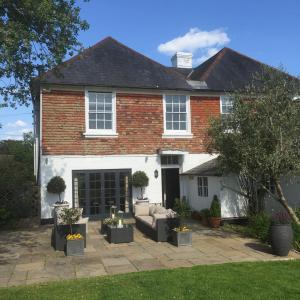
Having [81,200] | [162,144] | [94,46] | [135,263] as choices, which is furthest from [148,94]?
[135,263]

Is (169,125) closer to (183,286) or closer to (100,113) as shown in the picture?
(100,113)

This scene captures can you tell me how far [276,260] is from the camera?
960 centimetres

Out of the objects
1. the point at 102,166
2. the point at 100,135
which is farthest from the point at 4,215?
the point at 100,135

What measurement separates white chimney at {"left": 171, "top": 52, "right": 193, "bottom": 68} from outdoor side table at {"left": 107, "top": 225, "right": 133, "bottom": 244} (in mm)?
14914

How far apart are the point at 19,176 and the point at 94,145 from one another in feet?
11.0

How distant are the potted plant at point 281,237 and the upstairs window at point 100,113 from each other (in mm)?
8935

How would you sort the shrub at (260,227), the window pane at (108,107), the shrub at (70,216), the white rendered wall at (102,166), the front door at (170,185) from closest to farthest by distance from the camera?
the shrub at (70,216) < the shrub at (260,227) < the white rendered wall at (102,166) < the window pane at (108,107) < the front door at (170,185)

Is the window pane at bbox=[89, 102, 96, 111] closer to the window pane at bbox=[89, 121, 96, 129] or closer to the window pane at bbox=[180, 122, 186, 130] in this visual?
the window pane at bbox=[89, 121, 96, 129]

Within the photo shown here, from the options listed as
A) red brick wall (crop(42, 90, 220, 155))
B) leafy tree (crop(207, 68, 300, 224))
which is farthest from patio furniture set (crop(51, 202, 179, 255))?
red brick wall (crop(42, 90, 220, 155))

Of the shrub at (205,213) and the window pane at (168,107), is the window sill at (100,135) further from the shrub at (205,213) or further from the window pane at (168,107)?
the shrub at (205,213)

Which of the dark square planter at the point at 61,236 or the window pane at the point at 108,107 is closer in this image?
the dark square planter at the point at 61,236

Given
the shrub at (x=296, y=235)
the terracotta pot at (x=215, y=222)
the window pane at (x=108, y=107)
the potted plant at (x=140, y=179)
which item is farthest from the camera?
the window pane at (x=108, y=107)

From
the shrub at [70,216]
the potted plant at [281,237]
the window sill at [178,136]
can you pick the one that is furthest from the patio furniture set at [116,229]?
the window sill at [178,136]

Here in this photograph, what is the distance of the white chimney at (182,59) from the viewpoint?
80.9 ft
